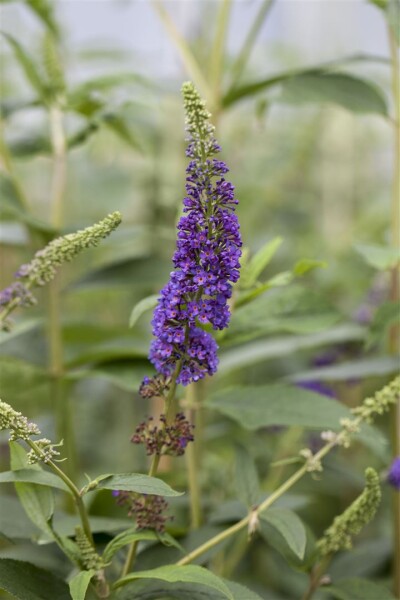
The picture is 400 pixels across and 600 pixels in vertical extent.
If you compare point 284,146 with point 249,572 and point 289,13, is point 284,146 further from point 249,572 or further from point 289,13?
point 289,13

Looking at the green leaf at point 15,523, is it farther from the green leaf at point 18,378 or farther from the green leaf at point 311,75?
the green leaf at point 311,75

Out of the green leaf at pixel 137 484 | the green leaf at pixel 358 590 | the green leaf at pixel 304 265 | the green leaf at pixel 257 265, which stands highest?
the green leaf at pixel 257 265

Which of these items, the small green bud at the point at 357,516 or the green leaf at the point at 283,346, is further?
the green leaf at the point at 283,346

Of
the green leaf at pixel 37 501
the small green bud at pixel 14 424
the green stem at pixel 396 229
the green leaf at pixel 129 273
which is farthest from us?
the green leaf at pixel 129 273

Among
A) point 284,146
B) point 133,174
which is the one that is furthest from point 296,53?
point 133,174

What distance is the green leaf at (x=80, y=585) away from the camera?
1.78ft

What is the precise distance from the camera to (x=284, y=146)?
1.98m

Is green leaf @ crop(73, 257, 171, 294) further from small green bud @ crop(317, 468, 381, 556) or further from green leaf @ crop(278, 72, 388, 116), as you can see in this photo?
small green bud @ crop(317, 468, 381, 556)

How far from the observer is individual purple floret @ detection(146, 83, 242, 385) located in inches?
22.4

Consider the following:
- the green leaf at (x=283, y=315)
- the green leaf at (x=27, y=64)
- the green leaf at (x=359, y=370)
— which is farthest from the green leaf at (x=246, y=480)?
the green leaf at (x=27, y=64)

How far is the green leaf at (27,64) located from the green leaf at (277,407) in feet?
1.64

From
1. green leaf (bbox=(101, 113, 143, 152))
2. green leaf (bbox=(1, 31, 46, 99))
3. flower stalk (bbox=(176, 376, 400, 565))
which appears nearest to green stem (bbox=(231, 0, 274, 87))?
green leaf (bbox=(101, 113, 143, 152))

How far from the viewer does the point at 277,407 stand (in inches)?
32.3

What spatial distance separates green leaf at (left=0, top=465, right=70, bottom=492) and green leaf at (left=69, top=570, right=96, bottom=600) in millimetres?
66
